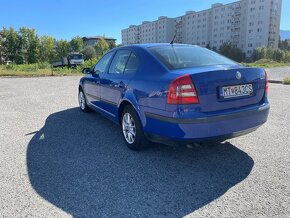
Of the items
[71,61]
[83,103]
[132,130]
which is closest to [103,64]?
[83,103]

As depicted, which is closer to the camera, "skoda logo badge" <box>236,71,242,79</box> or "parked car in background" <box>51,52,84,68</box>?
"skoda logo badge" <box>236,71,242,79</box>

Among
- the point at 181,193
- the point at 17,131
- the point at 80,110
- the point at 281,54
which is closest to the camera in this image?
the point at 181,193

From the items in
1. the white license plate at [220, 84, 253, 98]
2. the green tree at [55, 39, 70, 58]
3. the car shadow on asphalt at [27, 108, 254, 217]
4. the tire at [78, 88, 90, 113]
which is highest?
the green tree at [55, 39, 70, 58]

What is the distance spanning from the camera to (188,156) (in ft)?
12.8

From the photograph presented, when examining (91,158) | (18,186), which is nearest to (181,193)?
(91,158)

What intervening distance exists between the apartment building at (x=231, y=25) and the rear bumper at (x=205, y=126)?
7317cm

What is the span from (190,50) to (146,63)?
867mm

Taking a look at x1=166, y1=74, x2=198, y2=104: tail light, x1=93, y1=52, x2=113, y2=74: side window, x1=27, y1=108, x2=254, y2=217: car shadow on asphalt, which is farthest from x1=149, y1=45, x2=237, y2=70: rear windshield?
x1=93, y1=52, x2=113, y2=74: side window

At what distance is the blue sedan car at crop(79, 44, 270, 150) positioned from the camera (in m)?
3.14

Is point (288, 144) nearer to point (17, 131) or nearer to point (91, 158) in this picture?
point (91, 158)

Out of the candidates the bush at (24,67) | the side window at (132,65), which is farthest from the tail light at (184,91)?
the bush at (24,67)

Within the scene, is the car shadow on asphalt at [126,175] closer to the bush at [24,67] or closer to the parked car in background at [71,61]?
the bush at [24,67]

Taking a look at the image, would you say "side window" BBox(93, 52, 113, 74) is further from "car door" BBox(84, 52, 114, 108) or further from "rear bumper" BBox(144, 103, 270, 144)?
"rear bumper" BBox(144, 103, 270, 144)

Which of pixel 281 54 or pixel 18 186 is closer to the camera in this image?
pixel 18 186
